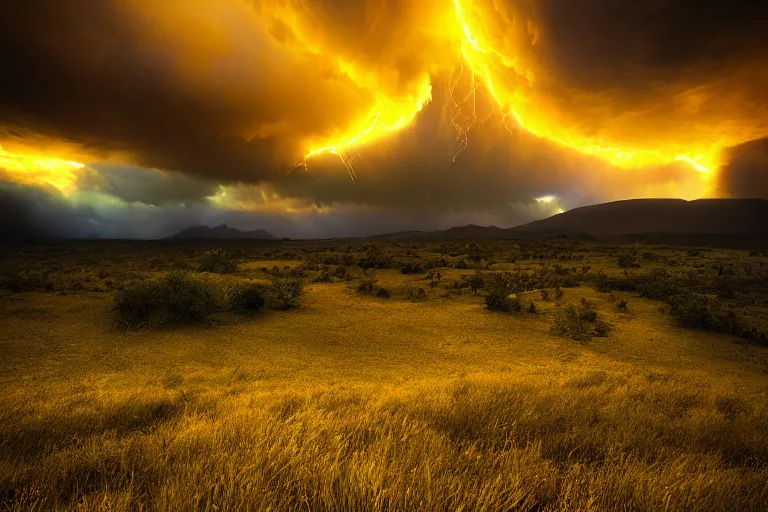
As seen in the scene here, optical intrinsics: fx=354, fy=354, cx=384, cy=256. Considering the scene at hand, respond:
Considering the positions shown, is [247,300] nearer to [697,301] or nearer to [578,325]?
[578,325]

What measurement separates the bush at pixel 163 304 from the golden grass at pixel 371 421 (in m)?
0.87

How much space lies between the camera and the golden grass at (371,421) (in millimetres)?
2588

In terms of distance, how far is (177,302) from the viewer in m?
13.1

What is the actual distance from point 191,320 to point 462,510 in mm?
13307

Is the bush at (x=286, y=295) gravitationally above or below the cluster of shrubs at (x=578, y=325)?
above

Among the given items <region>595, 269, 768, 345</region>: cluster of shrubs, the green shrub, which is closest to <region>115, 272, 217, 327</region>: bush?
the green shrub

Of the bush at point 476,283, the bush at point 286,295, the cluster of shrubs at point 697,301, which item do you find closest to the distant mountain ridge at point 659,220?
the cluster of shrubs at point 697,301

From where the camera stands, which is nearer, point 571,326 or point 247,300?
point 571,326

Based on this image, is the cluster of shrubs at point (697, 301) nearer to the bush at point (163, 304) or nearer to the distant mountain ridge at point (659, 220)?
the bush at point (163, 304)

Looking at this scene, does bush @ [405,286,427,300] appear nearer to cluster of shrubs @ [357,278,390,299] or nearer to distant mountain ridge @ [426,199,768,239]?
cluster of shrubs @ [357,278,390,299]

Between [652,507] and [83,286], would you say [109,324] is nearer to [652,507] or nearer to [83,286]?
[83,286]

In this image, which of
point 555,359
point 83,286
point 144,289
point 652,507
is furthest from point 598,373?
point 83,286

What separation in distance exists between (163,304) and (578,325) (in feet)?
50.6

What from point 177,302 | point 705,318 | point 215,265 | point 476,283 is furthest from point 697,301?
point 215,265
